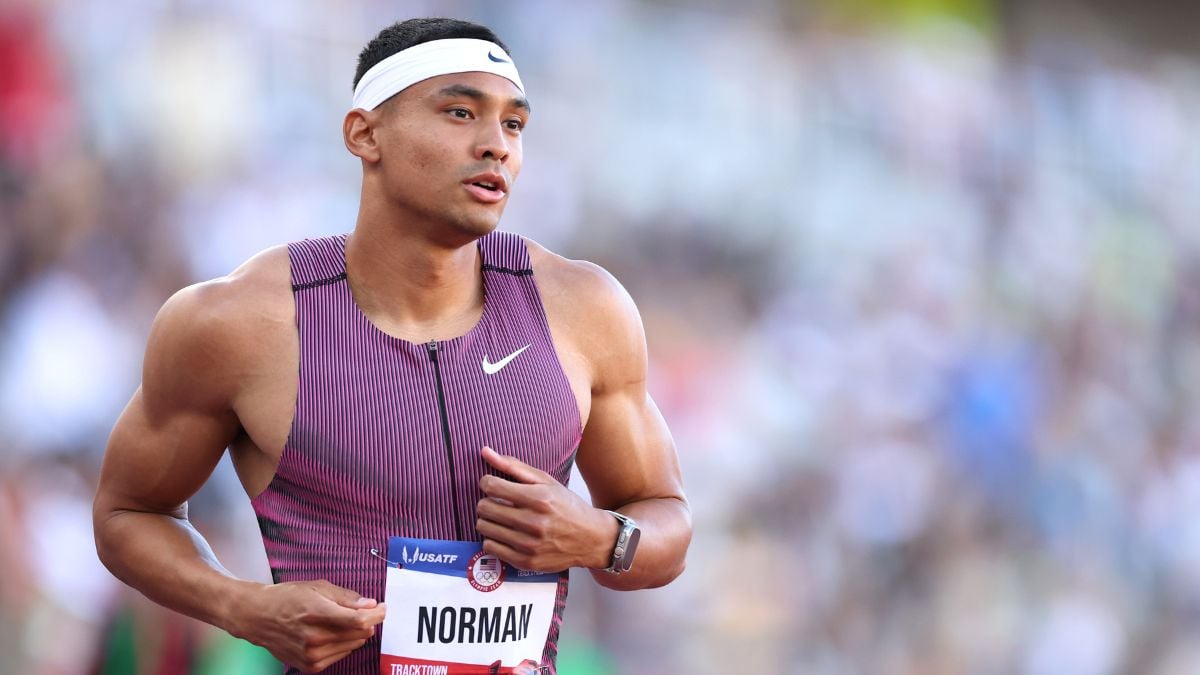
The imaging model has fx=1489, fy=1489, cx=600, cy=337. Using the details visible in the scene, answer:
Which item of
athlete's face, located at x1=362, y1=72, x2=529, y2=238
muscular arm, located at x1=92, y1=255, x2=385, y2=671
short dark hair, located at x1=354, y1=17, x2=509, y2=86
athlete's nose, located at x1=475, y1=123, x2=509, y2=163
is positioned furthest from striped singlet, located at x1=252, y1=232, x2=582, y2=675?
short dark hair, located at x1=354, y1=17, x2=509, y2=86

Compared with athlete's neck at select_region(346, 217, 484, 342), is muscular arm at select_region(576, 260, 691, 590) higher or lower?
lower

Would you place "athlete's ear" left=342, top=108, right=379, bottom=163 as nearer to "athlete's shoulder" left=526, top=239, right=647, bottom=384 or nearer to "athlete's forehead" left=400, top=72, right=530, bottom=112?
"athlete's forehead" left=400, top=72, right=530, bottom=112

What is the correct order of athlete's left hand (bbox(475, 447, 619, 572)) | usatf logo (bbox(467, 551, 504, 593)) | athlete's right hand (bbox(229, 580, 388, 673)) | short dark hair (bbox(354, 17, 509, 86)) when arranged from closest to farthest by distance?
athlete's right hand (bbox(229, 580, 388, 673)), athlete's left hand (bbox(475, 447, 619, 572)), usatf logo (bbox(467, 551, 504, 593)), short dark hair (bbox(354, 17, 509, 86))

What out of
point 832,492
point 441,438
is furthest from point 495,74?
point 832,492

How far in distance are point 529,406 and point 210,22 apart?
4.51m

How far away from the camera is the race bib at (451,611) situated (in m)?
2.79

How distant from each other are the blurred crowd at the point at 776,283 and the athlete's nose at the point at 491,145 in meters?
3.35

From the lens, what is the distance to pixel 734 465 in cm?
802

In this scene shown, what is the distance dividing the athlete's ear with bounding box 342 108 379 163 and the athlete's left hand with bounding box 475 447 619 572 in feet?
2.37

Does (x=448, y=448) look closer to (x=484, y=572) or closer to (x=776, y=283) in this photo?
(x=484, y=572)

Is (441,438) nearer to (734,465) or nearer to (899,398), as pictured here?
(734,465)

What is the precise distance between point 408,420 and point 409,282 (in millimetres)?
330

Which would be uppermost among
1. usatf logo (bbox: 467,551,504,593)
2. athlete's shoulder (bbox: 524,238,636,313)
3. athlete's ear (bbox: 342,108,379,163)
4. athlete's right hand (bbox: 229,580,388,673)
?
athlete's ear (bbox: 342,108,379,163)

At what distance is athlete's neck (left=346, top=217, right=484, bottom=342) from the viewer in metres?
3.01
